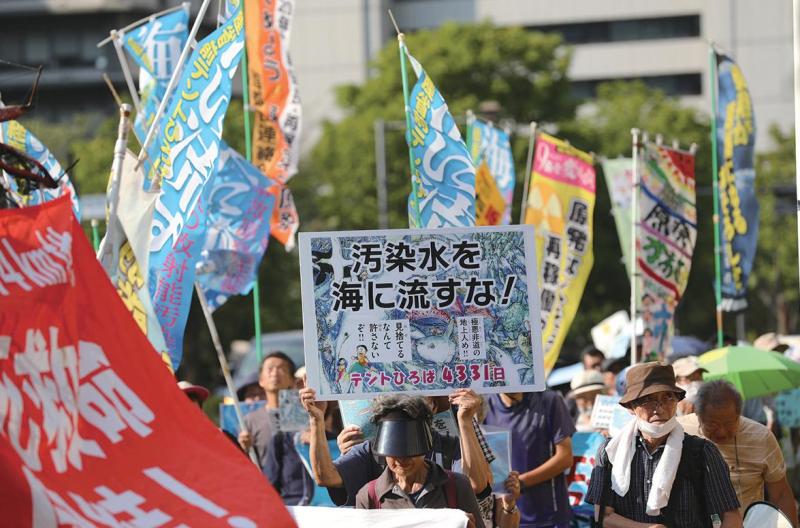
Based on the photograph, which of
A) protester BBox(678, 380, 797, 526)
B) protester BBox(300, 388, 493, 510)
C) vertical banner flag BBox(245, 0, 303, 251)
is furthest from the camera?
vertical banner flag BBox(245, 0, 303, 251)

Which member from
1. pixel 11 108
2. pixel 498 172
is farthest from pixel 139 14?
pixel 11 108

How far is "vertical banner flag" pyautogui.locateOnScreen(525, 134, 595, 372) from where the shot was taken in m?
13.0

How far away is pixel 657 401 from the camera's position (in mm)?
6367

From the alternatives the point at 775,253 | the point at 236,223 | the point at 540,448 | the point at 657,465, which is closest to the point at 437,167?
the point at 540,448

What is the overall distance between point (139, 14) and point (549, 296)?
166ft

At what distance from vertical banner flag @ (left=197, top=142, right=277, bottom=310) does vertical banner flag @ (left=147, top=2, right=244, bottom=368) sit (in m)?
2.34

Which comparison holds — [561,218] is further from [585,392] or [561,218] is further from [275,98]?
[275,98]

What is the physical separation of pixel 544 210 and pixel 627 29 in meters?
50.6

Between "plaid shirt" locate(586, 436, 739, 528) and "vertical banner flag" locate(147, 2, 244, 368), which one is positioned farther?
"vertical banner flag" locate(147, 2, 244, 368)

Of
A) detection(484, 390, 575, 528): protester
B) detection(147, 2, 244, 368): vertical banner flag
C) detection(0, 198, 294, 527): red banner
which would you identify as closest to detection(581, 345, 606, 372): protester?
detection(484, 390, 575, 528): protester

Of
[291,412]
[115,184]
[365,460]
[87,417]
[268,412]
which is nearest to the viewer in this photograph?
[87,417]

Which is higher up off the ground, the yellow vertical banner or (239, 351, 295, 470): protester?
the yellow vertical banner

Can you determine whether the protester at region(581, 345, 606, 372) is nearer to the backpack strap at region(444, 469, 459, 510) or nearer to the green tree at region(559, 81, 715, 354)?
the backpack strap at region(444, 469, 459, 510)

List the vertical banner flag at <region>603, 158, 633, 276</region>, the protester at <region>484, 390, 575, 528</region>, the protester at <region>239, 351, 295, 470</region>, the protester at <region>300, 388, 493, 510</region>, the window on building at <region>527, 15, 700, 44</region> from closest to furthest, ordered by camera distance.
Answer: the protester at <region>300, 388, 493, 510</region> → the protester at <region>484, 390, 575, 528</region> → the protester at <region>239, 351, 295, 470</region> → the vertical banner flag at <region>603, 158, 633, 276</region> → the window on building at <region>527, 15, 700, 44</region>
